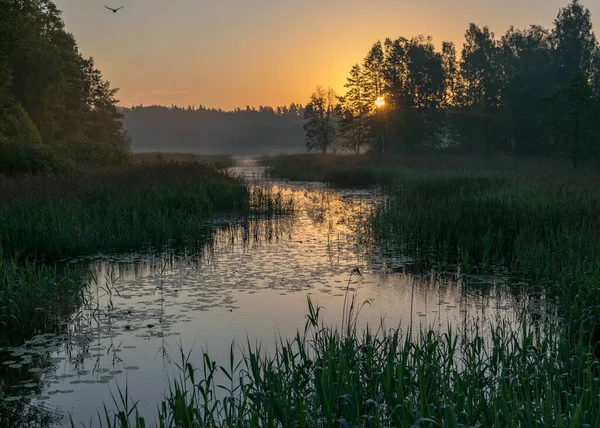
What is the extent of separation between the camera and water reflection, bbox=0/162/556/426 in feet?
21.0

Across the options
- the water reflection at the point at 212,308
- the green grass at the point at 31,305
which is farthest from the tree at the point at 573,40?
the green grass at the point at 31,305

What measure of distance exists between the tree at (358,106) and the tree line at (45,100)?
27.9m

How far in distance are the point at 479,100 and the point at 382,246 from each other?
50351mm

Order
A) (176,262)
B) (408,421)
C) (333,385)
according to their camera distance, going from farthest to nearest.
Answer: (176,262)
(333,385)
(408,421)

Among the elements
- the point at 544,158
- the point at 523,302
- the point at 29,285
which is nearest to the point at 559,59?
the point at 544,158

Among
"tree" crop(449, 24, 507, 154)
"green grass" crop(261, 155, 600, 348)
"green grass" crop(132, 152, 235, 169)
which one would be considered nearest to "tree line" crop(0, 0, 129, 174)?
"green grass" crop(132, 152, 235, 169)

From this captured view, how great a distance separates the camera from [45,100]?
4038 cm

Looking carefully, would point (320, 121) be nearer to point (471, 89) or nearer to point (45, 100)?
point (471, 89)

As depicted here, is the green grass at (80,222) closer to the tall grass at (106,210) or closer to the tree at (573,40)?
the tall grass at (106,210)

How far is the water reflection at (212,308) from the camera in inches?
252

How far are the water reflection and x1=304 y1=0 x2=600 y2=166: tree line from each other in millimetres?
41928

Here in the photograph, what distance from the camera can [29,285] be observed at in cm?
848

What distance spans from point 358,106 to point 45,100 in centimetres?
3677

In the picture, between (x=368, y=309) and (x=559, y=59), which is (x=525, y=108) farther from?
(x=368, y=309)
